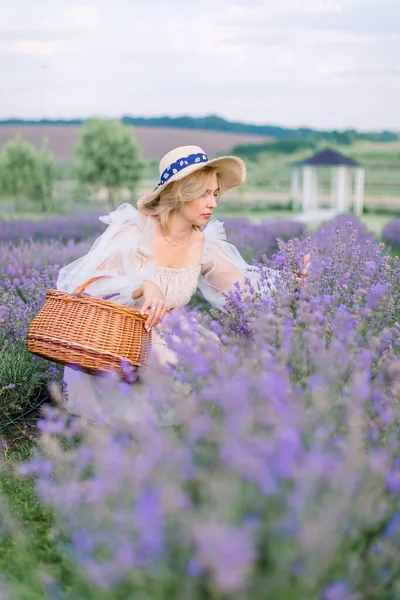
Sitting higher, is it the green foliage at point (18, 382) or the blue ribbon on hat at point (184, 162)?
the blue ribbon on hat at point (184, 162)

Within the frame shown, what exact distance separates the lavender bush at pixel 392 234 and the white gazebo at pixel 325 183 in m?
13.8

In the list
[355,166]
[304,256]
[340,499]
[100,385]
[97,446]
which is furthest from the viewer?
[355,166]

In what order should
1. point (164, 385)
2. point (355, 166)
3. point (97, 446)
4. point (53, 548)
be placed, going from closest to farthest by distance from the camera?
1. point (97, 446)
2. point (164, 385)
3. point (53, 548)
4. point (355, 166)

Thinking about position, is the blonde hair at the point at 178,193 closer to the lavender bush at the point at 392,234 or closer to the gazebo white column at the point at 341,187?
the lavender bush at the point at 392,234

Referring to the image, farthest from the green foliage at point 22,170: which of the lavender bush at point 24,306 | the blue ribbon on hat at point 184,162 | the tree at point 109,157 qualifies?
the blue ribbon on hat at point 184,162

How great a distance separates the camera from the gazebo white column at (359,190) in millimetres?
22250

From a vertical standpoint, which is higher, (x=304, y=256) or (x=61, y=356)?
(x=304, y=256)

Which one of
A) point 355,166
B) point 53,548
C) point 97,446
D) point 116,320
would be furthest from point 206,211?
→ point 355,166

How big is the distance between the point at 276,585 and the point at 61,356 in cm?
155

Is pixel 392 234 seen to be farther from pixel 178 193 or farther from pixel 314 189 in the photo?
pixel 314 189

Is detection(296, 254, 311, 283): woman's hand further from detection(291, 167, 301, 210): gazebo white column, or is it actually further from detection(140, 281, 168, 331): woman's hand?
detection(291, 167, 301, 210): gazebo white column

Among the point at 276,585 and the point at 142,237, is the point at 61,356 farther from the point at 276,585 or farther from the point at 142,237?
the point at 276,585

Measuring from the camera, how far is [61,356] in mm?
2553

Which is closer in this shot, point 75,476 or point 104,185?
point 75,476
